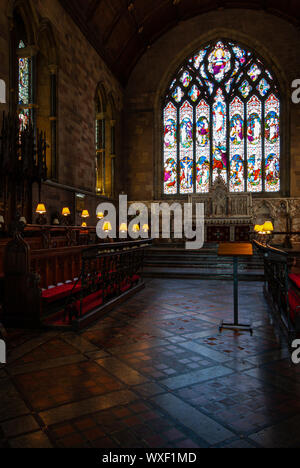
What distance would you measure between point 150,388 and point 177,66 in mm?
17602

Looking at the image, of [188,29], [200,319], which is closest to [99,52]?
[188,29]

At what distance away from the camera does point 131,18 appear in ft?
48.2

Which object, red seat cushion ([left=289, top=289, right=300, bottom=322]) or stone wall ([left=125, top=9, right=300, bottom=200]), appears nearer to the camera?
red seat cushion ([left=289, top=289, right=300, bottom=322])

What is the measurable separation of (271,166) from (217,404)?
15.7m

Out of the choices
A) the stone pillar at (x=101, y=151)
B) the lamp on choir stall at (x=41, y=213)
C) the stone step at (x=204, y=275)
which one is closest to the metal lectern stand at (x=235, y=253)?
the stone step at (x=204, y=275)

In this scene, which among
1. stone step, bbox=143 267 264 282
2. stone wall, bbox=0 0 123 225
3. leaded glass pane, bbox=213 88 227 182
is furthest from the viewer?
leaded glass pane, bbox=213 88 227 182

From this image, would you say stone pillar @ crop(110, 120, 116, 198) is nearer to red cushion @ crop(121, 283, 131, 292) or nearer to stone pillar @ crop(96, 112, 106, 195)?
stone pillar @ crop(96, 112, 106, 195)

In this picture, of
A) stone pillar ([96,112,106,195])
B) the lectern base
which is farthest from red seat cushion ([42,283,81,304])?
stone pillar ([96,112,106,195])

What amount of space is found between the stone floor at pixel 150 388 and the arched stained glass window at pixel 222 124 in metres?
13.3

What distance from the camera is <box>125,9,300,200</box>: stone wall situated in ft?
52.5

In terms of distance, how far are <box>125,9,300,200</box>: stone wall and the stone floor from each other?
532 inches

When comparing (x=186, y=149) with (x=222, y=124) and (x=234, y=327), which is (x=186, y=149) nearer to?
(x=222, y=124)

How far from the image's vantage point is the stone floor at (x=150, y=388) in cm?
204

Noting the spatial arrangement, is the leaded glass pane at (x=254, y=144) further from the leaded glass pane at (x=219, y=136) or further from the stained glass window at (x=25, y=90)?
the stained glass window at (x=25, y=90)
